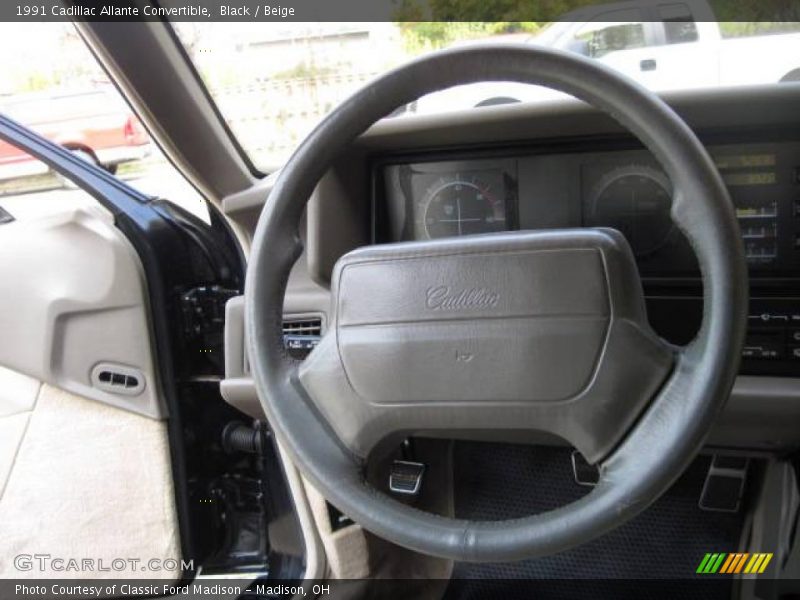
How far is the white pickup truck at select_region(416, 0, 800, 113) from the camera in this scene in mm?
1395

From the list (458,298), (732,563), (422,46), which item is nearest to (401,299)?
(458,298)

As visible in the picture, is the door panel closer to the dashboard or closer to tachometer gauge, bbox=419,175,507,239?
the dashboard

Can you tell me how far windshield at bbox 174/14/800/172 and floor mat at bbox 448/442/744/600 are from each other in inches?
33.3

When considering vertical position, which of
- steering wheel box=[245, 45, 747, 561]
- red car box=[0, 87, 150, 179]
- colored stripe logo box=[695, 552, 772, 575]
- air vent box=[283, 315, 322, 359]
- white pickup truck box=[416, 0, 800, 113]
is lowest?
colored stripe logo box=[695, 552, 772, 575]

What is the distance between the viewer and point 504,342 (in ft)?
3.40

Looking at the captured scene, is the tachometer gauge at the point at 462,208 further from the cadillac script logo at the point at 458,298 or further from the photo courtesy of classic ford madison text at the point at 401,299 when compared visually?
the cadillac script logo at the point at 458,298

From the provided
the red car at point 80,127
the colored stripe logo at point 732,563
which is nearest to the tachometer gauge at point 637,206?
the colored stripe logo at point 732,563

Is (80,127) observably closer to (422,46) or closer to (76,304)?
(76,304)

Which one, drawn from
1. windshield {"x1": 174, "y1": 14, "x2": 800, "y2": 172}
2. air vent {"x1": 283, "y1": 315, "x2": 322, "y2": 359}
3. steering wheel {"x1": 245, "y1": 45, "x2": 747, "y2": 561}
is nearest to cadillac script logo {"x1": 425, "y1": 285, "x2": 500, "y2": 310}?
steering wheel {"x1": 245, "y1": 45, "x2": 747, "y2": 561}

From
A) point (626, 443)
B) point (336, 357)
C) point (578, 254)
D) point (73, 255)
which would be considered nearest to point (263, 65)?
point (73, 255)

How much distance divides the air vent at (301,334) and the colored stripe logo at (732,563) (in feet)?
3.40

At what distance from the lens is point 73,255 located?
6.03 ft

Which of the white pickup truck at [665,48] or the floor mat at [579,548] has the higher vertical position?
the white pickup truck at [665,48]

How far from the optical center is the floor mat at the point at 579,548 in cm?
175
